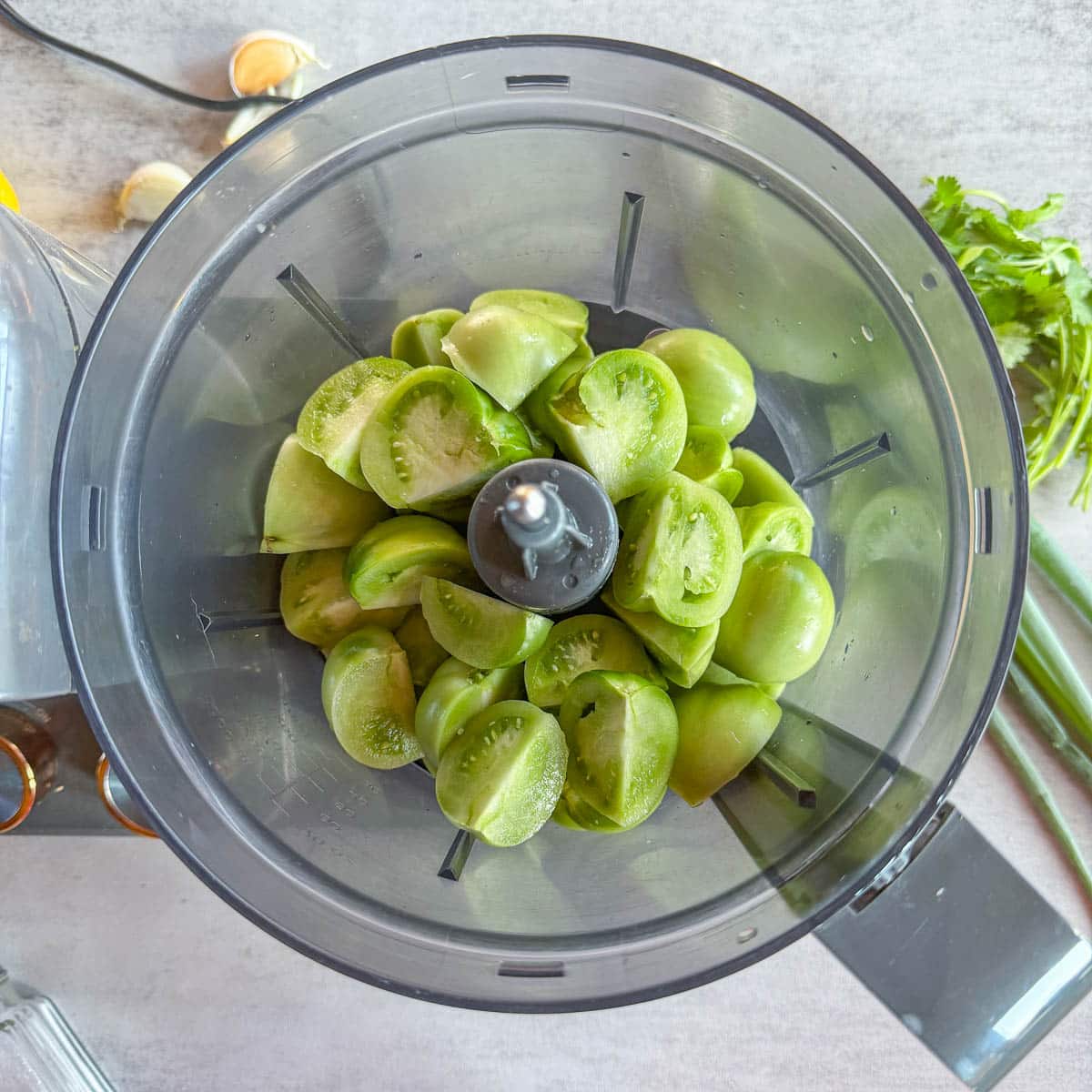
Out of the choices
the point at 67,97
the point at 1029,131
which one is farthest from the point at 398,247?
the point at 1029,131

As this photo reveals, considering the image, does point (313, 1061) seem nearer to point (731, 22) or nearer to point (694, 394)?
point (694, 394)

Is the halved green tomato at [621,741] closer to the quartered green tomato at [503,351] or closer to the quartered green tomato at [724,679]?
the quartered green tomato at [724,679]

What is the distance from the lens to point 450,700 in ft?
2.07

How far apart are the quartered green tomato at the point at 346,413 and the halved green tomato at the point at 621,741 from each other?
0.22m

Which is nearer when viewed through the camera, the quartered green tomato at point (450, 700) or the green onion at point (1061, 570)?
the quartered green tomato at point (450, 700)

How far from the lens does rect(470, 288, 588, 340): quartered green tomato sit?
0.70 meters

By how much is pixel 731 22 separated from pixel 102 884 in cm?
102

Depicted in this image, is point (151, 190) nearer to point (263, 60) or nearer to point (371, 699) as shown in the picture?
point (263, 60)

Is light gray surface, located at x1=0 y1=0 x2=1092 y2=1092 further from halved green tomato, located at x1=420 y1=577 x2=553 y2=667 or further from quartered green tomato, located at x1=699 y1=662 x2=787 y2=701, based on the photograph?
halved green tomato, located at x1=420 y1=577 x2=553 y2=667

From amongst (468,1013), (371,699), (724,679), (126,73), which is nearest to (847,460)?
(724,679)

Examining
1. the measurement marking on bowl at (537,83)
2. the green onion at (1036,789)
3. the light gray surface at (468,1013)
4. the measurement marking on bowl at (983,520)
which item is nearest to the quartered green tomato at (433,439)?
the measurement marking on bowl at (537,83)

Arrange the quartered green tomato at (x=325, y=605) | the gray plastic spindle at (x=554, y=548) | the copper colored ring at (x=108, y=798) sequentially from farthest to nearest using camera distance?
the copper colored ring at (x=108, y=798), the quartered green tomato at (x=325, y=605), the gray plastic spindle at (x=554, y=548)

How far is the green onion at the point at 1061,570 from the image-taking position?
2.79 feet

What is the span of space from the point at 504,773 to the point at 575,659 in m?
0.10
